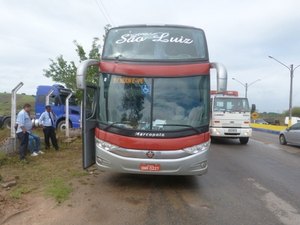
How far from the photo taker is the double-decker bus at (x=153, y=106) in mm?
8086

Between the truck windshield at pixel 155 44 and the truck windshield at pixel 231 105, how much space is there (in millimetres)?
10953

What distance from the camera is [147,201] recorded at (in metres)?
7.52

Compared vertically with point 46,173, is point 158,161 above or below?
above

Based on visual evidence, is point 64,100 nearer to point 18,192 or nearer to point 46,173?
point 46,173

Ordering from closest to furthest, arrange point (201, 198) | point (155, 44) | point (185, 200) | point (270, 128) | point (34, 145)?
point (185, 200) → point (201, 198) → point (155, 44) → point (34, 145) → point (270, 128)

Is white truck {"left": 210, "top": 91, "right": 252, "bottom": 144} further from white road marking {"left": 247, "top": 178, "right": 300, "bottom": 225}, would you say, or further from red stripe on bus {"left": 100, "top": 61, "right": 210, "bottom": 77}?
red stripe on bus {"left": 100, "top": 61, "right": 210, "bottom": 77}

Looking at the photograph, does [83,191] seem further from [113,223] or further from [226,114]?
[226,114]

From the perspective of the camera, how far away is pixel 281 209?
7.08 meters

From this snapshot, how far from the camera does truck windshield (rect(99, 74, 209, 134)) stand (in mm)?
8305

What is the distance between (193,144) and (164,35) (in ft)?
8.74

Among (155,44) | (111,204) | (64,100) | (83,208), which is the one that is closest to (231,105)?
(64,100)

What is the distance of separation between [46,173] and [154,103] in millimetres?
3522

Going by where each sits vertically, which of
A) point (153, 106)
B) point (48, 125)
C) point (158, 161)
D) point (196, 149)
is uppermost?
point (153, 106)

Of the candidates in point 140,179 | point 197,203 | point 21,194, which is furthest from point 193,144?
point 21,194
